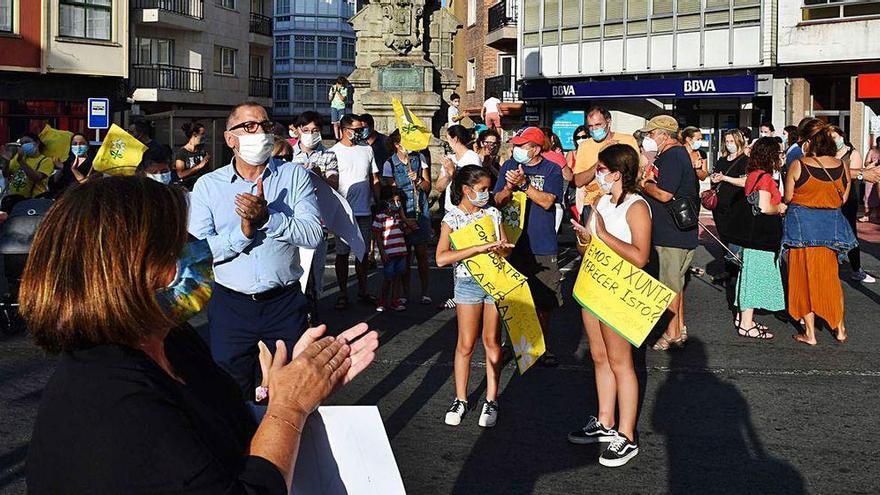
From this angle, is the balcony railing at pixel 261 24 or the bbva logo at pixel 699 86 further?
the balcony railing at pixel 261 24

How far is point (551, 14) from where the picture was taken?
135 ft

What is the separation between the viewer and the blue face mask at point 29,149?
12.6 metres

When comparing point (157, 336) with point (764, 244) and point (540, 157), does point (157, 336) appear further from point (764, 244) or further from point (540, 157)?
point (764, 244)

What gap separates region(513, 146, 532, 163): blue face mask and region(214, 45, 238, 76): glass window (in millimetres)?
41500

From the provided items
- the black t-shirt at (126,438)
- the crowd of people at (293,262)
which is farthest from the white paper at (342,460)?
the black t-shirt at (126,438)

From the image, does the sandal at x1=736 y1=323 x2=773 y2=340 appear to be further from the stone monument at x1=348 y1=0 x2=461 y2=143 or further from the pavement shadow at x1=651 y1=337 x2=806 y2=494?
the stone monument at x1=348 y1=0 x2=461 y2=143

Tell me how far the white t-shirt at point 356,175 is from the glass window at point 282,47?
87.2m

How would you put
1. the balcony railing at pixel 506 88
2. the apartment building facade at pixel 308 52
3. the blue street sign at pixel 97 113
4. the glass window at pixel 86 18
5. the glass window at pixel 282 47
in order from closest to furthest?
the blue street sign at pixel 97 113 < the glass window at pixel 86 18 < the balcony railing at pixel 506 88 < the apartment building facade at pixel 308 52 < the glass window at pixel 282 47

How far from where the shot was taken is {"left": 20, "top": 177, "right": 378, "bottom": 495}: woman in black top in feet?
7.32

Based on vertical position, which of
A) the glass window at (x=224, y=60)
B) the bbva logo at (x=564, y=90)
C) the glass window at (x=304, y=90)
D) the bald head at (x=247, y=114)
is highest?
the glass window at (x=304, y=90)

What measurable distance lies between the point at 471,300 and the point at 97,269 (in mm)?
5054

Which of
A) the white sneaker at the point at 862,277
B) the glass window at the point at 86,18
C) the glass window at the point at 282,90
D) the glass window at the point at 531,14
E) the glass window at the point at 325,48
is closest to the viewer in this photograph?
the white sneaker at the point at 862,277

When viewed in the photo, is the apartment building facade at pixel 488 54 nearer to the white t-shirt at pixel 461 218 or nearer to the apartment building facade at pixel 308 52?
the white t-shirt at pixel 461 218

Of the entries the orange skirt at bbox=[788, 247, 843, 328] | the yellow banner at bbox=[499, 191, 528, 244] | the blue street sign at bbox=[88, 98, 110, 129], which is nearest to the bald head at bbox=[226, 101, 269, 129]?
the yellow banner at bbox=[499, 191, 528, 244]
